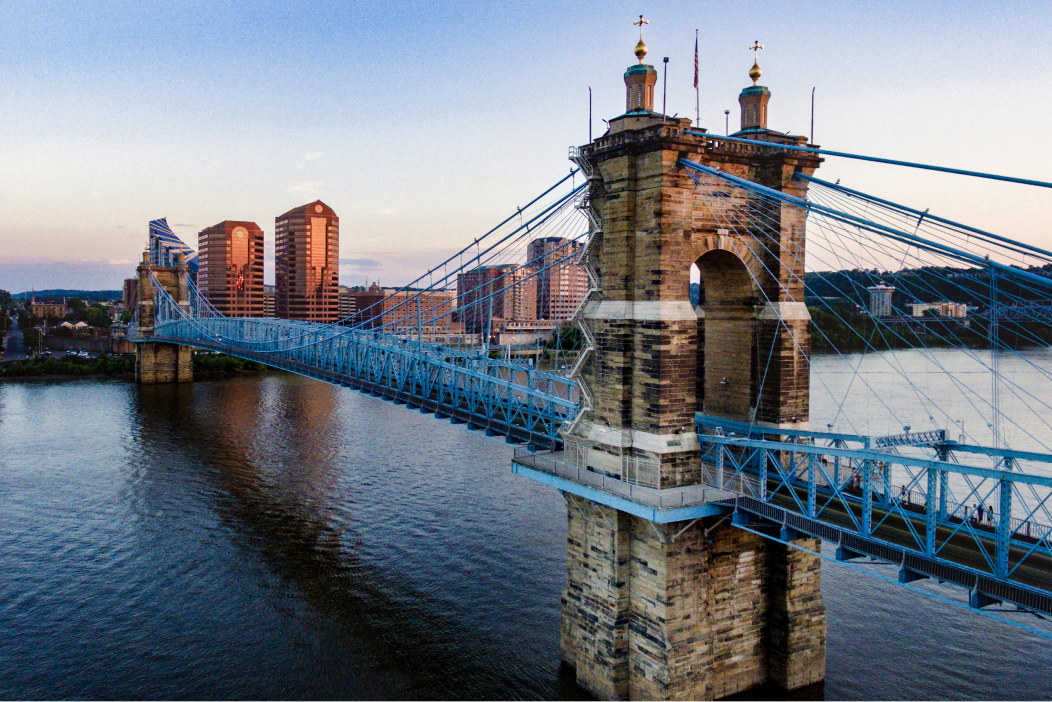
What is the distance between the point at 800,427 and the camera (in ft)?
72.5

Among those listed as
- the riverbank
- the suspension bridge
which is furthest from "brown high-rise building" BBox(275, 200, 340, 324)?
the suspension bridge

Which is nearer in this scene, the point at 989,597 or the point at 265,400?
the point at 989,597

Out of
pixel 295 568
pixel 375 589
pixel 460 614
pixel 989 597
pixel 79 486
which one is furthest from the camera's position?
pixel 79 486

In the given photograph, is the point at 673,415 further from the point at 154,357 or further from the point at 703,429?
the point at 154,357

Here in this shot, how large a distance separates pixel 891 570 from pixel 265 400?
60.8m

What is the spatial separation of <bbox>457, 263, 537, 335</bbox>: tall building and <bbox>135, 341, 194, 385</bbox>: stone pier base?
3418cm

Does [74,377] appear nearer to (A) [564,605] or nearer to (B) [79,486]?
(B) [79,486]

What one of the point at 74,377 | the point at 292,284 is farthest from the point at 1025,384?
the point at 292,284

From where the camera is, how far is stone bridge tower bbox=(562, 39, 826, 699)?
63.6 ft

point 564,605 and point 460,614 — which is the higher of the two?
point 564,605

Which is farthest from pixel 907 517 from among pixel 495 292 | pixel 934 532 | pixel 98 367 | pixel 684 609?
pixel 98 367

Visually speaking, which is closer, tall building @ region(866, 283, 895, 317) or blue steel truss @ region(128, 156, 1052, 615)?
blue steel truss @ region(128, 156, 1052, 615)

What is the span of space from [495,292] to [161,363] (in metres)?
72.7

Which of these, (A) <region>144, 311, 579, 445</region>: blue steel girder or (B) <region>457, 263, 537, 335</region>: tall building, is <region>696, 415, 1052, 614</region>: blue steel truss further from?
(B) <region>457, 263, 537, 335</region>: tall building
